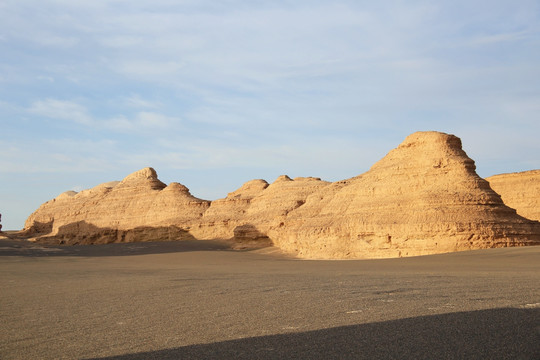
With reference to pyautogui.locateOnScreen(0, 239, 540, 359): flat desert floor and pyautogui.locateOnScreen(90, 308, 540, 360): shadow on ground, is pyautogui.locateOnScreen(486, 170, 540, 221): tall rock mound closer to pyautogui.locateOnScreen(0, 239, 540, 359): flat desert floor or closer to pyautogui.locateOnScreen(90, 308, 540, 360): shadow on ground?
pyautogui.locateOnScreen(0, 239, 540, 359): flat desert floor

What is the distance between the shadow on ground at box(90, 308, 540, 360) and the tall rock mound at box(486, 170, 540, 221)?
47896 millimetres

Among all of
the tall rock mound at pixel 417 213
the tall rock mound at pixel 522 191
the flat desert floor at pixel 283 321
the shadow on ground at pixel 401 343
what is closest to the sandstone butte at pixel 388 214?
the tall rock mound at pixel 417 213

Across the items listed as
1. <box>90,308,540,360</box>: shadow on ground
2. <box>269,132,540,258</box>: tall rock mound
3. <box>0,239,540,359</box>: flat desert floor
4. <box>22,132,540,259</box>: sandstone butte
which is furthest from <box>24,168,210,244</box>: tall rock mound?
<box>90,308,540,360</box>: shadow on ground

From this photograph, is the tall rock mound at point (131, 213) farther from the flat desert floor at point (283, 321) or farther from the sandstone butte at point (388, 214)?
the flat desert floor at point (283, 321)

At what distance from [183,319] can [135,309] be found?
1.50 meters

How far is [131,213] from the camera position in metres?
57.2

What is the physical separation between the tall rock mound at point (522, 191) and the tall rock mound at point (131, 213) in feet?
99.7

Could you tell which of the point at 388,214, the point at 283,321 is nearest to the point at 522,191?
the point at 388,214

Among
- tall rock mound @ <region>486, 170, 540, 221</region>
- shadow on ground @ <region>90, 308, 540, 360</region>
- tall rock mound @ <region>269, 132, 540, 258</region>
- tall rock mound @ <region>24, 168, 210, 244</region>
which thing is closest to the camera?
shadow on ground @ <region>90, 308, 540, 360</region>

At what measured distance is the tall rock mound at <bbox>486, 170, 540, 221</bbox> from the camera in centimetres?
4903

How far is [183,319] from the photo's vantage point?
7.36 metres

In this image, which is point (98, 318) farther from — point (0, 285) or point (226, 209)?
point (226, 209)

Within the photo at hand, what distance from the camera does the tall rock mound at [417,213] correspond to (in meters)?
24.4

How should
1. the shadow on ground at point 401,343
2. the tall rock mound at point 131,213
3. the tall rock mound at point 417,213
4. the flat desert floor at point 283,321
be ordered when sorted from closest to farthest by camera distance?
the shadow on ground at point 401,343 → the flat desert floor at point 283,321 → the tall rock mound at point 417,213 → the tall rock mound at point 131,213
